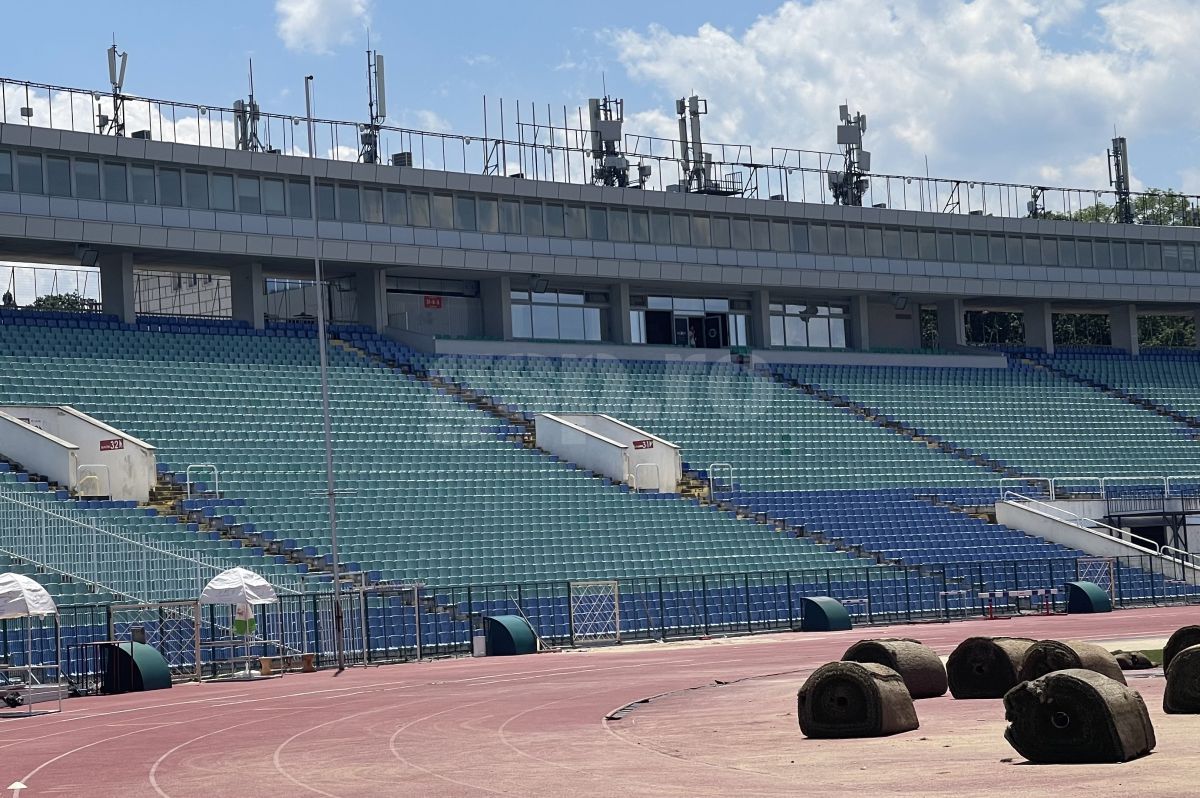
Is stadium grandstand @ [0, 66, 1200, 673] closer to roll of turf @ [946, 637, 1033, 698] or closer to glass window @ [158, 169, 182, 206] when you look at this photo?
glass window @ [158, 169, 182, 206]

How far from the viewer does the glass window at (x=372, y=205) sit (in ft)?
177

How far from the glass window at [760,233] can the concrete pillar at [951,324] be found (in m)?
10.3

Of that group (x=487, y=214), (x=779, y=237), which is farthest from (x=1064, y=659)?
(x=779, y=237)

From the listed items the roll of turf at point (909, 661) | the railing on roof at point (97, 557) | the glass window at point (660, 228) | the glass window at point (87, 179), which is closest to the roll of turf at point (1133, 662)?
the roll of turf at point (909, 661)

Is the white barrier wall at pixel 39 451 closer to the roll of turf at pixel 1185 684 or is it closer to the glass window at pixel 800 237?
the roll of turf at pixel 1185 684

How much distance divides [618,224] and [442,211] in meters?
7.07

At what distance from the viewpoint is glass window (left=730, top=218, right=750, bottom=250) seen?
62.8 meters

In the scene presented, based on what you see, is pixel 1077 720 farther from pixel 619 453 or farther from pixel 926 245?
pixel 926 245

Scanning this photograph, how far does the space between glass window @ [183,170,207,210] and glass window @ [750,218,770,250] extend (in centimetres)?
2128

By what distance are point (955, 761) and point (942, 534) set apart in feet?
109

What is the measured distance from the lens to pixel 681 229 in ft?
201

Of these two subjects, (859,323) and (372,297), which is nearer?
(372,297)

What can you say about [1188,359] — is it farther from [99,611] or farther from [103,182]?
[99,611]

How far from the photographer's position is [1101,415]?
62.7 m
